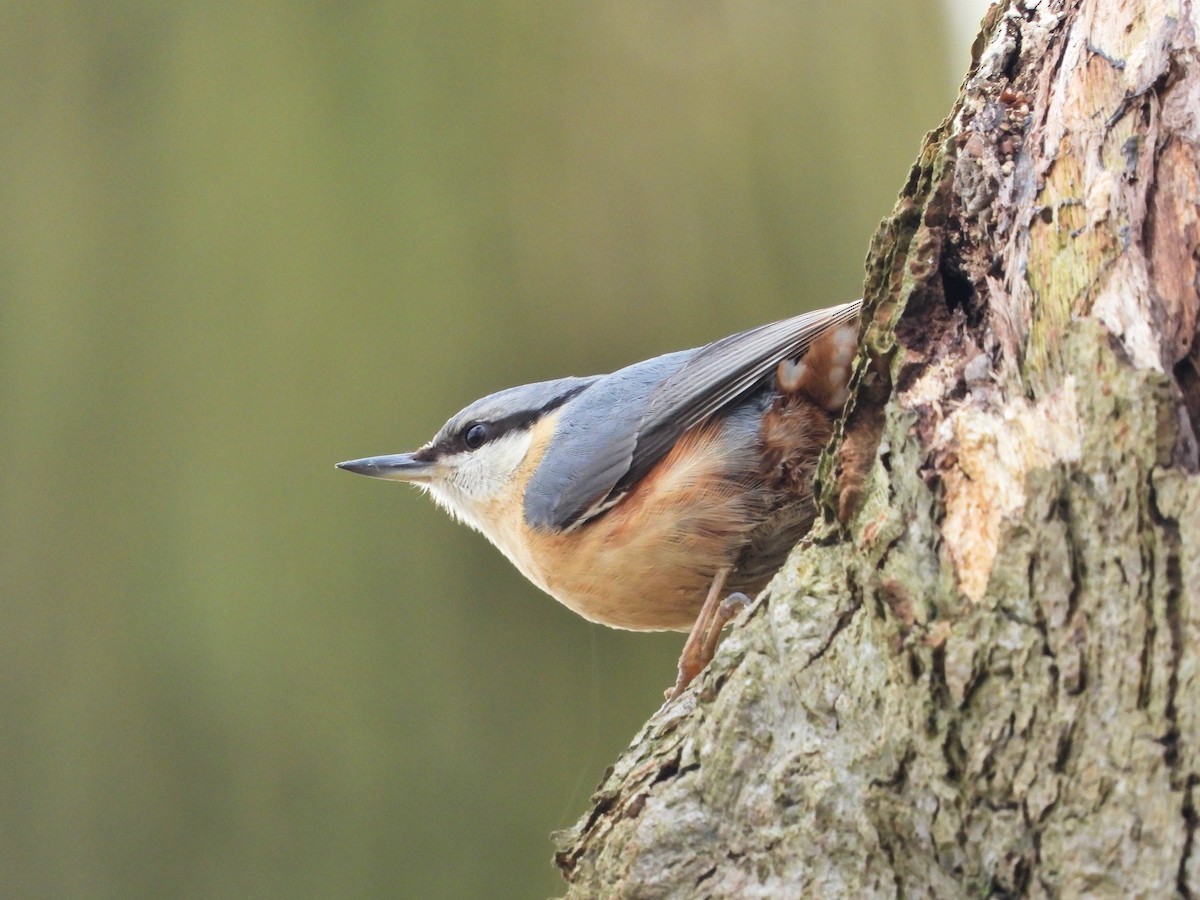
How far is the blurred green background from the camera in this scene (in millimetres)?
2568

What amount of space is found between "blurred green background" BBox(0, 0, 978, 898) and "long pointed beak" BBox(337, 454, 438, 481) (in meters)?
0.33

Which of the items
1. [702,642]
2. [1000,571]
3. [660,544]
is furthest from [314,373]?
[1000,571]

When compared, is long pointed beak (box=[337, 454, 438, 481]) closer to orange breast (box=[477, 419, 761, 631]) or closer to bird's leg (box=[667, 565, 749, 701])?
orange breast (box=[477, 419, 761, 631])

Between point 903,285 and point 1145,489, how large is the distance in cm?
39

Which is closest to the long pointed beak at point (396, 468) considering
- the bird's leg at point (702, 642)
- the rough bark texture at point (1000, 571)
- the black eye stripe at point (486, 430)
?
the black eye stripe at point (486, 430)

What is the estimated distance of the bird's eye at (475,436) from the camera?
7.66 ft

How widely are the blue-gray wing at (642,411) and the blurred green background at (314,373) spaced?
55 cm

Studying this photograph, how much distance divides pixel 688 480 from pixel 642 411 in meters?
0.20

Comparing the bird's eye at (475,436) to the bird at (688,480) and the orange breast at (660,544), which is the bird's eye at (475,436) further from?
the orange breast at (660,544)

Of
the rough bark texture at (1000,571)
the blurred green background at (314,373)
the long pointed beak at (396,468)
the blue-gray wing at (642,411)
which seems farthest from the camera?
the blurred green background at (314,373)

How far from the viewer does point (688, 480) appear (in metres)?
1.79

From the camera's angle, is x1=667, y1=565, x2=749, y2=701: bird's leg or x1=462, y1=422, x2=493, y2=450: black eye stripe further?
x1=462, y1=422, x2=493, y2=450: black eye stripe

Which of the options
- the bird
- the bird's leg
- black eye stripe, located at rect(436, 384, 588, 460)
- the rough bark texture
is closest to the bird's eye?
black eye stripe, located at rect(436, 384, 588, 460)

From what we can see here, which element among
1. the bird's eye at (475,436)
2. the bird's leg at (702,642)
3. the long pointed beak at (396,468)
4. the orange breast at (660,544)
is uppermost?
the bird's eye at (475,436)
